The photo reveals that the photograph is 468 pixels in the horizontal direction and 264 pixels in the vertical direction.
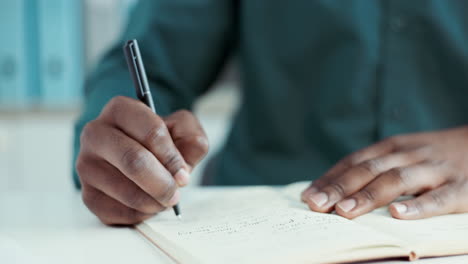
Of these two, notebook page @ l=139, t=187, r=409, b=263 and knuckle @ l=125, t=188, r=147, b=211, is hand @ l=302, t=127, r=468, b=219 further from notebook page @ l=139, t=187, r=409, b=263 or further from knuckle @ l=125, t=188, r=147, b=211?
knuckle @ l=125, t=188, r=147, b=211

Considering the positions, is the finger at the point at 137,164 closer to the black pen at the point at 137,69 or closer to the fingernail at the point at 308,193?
the black pen at the point at 137,69

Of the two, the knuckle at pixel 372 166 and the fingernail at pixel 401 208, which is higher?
the knuckle at pixel 372 166

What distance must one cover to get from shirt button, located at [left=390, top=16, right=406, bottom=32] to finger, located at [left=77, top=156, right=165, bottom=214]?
0.62 meters

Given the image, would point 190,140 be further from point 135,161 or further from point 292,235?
point 292,235

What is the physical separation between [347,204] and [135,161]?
0.24 meters

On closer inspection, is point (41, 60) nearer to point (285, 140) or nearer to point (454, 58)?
point (285, 140)

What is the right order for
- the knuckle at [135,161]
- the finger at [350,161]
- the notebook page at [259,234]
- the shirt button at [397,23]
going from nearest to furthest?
the notebook page at [259,234] → the knuckle at [135,161] → the finger at [350,161] → the shirt button at [397,23]

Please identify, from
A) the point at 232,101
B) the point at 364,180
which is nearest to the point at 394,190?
the point at 364,180

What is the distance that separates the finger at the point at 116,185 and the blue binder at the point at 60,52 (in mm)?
1523

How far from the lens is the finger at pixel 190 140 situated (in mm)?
583

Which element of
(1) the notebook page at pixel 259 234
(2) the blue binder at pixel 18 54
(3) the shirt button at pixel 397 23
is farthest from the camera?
(2) the blue binder at pixel 18 54

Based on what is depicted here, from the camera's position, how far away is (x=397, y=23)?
970 mm

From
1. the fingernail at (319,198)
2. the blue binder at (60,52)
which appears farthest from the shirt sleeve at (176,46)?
the blue binder at (60,52)

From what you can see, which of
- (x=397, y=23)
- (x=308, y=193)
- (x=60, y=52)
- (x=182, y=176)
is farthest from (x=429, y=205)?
(x=60, y=52)
